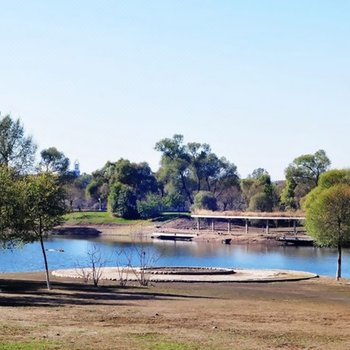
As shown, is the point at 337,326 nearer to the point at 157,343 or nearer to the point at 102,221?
the point at 157,343

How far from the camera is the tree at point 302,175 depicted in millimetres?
176125

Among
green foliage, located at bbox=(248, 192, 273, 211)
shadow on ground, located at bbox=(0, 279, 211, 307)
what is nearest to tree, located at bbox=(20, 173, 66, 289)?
shadow on ground, located at bbox=(0, 279, 211, 307)

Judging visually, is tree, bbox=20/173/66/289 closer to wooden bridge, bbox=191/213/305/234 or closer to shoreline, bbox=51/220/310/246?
shoreline, bbox=51/220/310/246

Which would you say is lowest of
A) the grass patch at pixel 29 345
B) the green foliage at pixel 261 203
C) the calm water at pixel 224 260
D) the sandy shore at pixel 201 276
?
the calm water at pixel 224 260

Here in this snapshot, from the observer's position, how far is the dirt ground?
21.6 metres

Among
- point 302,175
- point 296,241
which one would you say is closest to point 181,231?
point 302,175

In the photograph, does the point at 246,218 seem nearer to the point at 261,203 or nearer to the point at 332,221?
the point at 261,203

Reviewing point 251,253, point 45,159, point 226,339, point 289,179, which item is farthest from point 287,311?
point 45,159

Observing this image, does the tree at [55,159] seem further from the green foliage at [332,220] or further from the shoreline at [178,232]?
the green foliage at [332,220]

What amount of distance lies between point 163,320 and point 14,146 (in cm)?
8284

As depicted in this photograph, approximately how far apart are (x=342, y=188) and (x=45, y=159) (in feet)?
426

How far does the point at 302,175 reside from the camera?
179 m

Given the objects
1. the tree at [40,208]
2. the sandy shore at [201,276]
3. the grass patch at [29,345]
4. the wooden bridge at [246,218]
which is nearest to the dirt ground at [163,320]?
the grass patch at [29,345]

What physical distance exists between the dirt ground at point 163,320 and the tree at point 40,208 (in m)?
3.43
